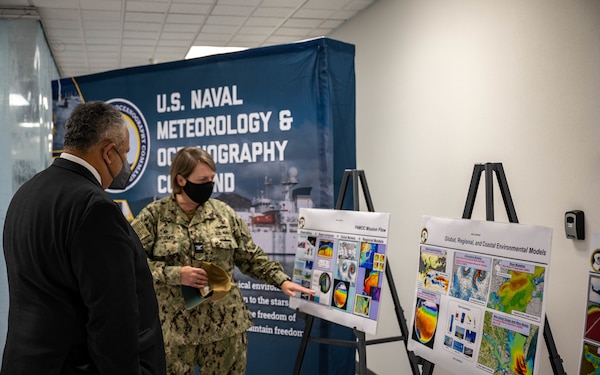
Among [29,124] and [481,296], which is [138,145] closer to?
[29,124]

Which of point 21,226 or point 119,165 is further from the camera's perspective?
point 119,165

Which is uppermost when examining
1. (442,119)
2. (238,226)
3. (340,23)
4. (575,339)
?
(340,23)

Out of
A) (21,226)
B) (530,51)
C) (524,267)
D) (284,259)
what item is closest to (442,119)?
(530,51)

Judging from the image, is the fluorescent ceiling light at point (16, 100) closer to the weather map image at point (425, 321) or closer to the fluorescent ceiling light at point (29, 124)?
the fluorescent ceiling light at point (29, 124)

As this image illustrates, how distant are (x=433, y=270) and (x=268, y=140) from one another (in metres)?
1.40

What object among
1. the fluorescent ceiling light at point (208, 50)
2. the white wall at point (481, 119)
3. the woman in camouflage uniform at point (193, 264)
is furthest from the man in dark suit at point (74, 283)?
the fluorescent ceiling light at point (208, 50)

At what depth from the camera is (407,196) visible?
443 cm

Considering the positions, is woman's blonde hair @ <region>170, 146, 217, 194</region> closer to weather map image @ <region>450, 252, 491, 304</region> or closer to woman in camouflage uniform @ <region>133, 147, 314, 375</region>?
woman in camouflage uniform @ <region>133, 147, 314, 375</region>

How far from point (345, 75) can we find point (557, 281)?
5.27 ft

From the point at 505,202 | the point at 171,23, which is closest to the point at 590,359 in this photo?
the point at 505,202

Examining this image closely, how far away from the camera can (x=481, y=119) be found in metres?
3.50

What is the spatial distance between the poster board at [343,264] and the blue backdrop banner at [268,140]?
346 mm

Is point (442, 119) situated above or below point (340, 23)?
below

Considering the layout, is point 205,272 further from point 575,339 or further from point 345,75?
point 575,339
